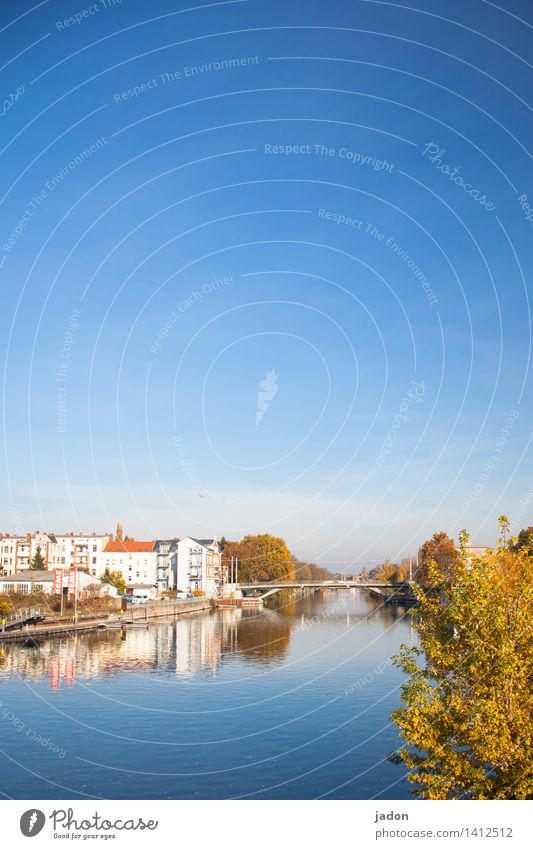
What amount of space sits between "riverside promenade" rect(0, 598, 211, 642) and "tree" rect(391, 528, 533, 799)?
53.9 meters

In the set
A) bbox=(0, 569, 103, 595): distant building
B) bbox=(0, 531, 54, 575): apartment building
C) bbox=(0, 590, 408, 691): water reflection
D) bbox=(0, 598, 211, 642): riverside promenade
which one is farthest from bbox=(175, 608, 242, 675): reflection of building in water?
bbox=(0, 531, 54, 575): apartment building

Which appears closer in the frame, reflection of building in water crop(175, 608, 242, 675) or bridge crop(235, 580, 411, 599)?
reflection of building in water crop(175, 608, 242, 675)

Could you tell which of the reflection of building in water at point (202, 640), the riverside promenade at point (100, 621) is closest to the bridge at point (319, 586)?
the riverside promenade at point (100, 621)

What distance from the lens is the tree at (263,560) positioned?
479 ft

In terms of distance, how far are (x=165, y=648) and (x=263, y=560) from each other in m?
87.1

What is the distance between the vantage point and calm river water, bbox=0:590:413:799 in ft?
82.8

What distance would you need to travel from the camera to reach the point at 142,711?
118 ft

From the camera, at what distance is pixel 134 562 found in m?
125

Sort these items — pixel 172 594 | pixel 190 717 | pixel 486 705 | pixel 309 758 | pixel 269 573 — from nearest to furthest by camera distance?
pixel 486 705, pixel 309 758, pixel 190 717, pixel 172 594, pixel 269 573

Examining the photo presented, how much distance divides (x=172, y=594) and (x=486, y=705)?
109m

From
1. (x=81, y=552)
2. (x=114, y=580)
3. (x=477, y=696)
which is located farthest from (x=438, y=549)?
(x=477, y=696)

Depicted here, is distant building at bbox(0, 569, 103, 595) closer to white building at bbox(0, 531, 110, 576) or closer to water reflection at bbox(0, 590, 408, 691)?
water reflection at bbox(0, 590, 408, 691)

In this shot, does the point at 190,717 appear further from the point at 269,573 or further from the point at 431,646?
the point at 269,573
